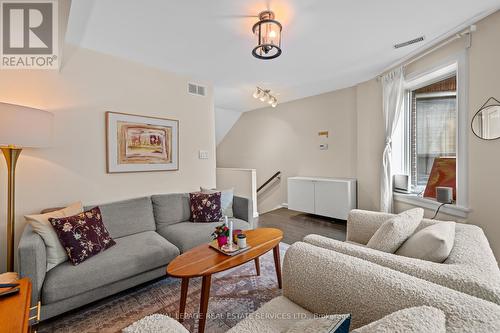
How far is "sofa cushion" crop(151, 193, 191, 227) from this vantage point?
104 inches

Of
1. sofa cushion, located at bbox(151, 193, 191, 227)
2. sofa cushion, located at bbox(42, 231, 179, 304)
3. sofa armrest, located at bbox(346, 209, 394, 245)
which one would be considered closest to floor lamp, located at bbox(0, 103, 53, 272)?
sofa cushion, located at bbox(42, 231, 179, 304)

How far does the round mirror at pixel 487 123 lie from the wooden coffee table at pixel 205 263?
2.16m

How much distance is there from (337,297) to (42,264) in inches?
76.5

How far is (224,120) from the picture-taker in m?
5.79

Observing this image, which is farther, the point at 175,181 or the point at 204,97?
the point at 204,97

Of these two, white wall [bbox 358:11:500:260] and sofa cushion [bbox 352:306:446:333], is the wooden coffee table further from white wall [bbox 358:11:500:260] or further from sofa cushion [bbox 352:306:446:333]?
white wall [bbox 358:11:500:260]

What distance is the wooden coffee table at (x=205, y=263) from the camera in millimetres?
1461

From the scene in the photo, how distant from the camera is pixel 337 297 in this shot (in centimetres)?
99

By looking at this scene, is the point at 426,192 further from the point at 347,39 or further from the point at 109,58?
the point at 109,58

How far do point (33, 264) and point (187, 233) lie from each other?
1167mm

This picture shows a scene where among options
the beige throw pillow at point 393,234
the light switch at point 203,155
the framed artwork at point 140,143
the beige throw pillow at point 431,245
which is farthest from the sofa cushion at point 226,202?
the beige throw pillow at point 431,245

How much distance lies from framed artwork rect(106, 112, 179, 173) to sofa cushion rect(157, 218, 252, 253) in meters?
0.86

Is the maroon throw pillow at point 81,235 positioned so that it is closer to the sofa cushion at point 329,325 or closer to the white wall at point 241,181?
the sofa cushion at point 329,325

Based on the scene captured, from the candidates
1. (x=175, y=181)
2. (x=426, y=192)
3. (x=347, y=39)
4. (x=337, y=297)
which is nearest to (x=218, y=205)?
(x=175, y=181)
